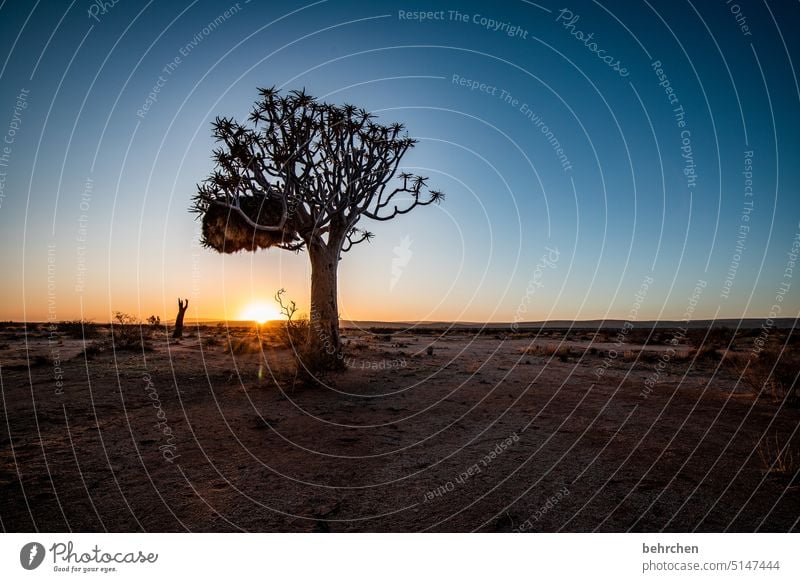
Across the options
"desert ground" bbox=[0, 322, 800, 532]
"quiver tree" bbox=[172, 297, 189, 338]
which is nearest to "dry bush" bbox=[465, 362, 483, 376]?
"desert ground" bbox=[0, 322, 800, 532]

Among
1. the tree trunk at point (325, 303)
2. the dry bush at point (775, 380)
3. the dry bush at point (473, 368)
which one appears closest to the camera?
the dry bush at point (775, 380)

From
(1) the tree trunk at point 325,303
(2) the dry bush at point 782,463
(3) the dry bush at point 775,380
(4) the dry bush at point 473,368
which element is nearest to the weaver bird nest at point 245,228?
(1) the tree trunk at point 325,303

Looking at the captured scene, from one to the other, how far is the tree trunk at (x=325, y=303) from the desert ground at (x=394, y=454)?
36.7 inches

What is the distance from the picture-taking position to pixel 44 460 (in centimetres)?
432

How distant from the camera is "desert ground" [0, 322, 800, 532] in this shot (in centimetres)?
324

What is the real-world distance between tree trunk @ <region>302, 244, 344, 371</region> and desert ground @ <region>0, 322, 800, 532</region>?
93cm

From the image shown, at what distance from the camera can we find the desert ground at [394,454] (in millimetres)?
3240

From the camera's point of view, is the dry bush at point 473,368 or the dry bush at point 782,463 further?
the dry bush at point 473,368

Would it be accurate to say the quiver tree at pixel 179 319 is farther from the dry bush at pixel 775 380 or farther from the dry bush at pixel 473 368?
the dry bush at pixel 775 380

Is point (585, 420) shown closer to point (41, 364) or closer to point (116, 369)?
point (116, 369)

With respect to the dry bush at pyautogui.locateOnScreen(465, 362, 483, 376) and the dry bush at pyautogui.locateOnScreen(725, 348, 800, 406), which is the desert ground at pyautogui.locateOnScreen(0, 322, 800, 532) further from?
the dry bush at pyautogui.locateOnScreen(465, 362, 483, 376)

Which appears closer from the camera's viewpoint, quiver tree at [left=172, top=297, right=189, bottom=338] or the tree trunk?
the tree trunk

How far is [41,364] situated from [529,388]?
45.7ft
